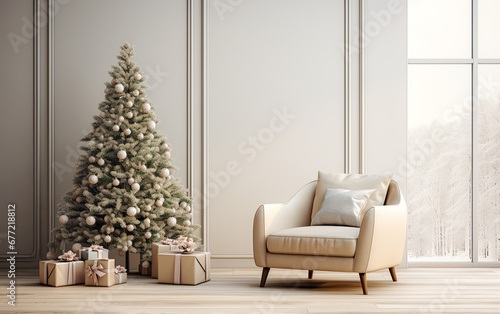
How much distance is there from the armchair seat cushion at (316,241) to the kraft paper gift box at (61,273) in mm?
1352

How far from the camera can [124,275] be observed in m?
3.90

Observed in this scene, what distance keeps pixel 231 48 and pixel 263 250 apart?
1.97 metres

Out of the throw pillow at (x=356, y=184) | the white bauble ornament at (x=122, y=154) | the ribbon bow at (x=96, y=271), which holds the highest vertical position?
the white bauble ornament at (x=122, y=154)

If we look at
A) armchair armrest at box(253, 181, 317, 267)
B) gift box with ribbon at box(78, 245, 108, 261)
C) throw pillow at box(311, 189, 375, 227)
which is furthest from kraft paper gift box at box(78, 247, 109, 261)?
throw pillow at box(311, 189, 375, 227)

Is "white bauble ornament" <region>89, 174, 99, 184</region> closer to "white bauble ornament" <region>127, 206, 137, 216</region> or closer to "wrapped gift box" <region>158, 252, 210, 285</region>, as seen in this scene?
"white bauble ornament" <region>127, 206, 137, 216</region>

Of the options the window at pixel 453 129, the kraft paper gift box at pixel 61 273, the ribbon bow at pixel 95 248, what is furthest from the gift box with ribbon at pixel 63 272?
the window at pixel 453 129

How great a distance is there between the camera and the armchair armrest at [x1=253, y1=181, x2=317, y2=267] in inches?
143

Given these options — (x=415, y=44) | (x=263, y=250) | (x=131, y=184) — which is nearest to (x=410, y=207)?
(x=415, y=44)

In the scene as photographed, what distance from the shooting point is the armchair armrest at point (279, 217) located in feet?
11.9

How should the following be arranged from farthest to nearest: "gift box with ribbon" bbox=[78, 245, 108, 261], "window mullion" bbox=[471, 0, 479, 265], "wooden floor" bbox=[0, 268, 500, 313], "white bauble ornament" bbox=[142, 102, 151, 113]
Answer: "window mullion" bbox=[471, 0, 479, 265], "white bauble ornament" bbox=[142, 102, 151, 113], "gift box with ribbon" bbox=[78, 245, 108, 261], "wooden floor" bbox=[0, 268, 500, 313]

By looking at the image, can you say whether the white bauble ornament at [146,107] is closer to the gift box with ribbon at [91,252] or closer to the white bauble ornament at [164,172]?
the white bauble ornament at [164,172]

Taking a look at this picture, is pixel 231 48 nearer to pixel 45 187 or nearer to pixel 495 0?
pixel 45 187

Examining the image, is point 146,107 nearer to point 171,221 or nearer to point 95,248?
point 171,221

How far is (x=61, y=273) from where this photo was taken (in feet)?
12.2
